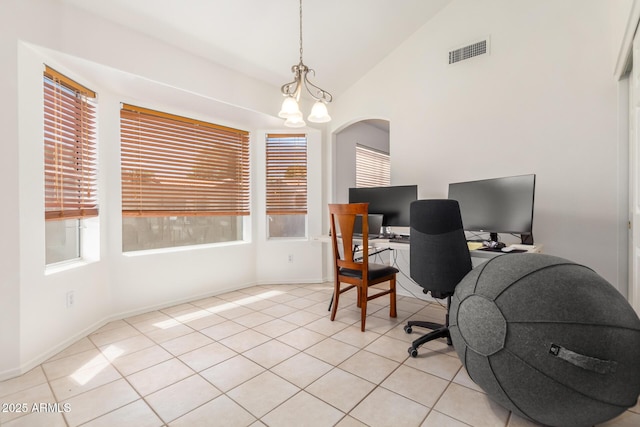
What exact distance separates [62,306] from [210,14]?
2.74m

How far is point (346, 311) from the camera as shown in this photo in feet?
10.1

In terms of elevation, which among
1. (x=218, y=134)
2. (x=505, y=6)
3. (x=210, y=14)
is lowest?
(x=218, y=134)

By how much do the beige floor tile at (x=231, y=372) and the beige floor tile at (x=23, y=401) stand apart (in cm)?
86

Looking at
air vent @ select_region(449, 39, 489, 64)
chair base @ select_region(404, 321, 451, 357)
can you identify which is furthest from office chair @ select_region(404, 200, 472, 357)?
air vent @ select_region(449, 39, 489, 64)

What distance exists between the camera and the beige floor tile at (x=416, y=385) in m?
1.66

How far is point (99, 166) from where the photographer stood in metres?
2.72

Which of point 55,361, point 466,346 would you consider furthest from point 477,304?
point 55,361

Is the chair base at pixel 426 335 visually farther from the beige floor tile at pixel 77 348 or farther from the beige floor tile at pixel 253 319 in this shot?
the beige floor tile at pixel 77 348

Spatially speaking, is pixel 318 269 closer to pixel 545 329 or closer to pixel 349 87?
pixel 349 87

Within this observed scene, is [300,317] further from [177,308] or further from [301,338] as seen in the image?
[177,308]

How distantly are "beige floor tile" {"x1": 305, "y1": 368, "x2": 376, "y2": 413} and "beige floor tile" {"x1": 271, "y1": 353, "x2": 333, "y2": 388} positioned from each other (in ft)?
0.17

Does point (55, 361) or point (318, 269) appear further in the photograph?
point (318, 269)

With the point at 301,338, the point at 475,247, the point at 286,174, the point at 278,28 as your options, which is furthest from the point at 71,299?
the point at 475,247

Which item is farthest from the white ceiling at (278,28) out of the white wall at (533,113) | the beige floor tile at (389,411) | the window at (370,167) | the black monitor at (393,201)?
the beige floor tile at (389,411)
